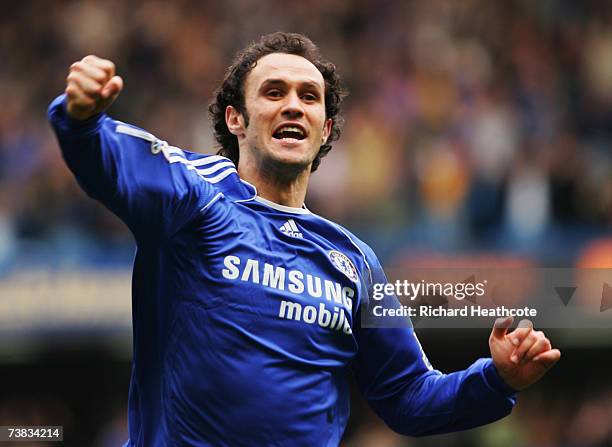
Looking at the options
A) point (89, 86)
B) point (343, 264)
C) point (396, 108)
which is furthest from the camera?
point (396, 108)

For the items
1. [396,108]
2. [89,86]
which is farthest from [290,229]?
[396,108]

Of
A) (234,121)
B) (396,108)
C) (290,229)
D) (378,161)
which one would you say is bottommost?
(290,229)

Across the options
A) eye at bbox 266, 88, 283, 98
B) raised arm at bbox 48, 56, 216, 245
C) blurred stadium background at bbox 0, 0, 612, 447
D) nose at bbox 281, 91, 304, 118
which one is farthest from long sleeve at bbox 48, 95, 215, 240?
blurred stadium background at bbox 0, 0, 612, 447

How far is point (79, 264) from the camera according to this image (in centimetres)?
1026

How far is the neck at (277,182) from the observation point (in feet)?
14.9

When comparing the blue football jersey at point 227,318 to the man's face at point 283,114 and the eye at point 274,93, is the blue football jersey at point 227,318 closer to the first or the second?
the man's face at point 283,114

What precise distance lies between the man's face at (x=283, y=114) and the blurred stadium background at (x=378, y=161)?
5472mm

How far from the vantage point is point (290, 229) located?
4418 mm

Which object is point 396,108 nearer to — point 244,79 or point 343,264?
point 244,79

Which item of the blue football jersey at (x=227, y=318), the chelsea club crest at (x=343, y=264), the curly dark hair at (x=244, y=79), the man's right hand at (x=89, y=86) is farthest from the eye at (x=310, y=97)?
the man's right hand at (x=89, y=86)

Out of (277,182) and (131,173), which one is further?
(277,182)

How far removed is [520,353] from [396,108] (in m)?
8.37

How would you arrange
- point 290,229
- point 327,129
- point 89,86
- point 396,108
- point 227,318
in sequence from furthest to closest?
point 396,108
point 327,129
point 290,229
point 227,318
point 89,86

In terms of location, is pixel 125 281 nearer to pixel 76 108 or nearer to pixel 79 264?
pixel 79 264
